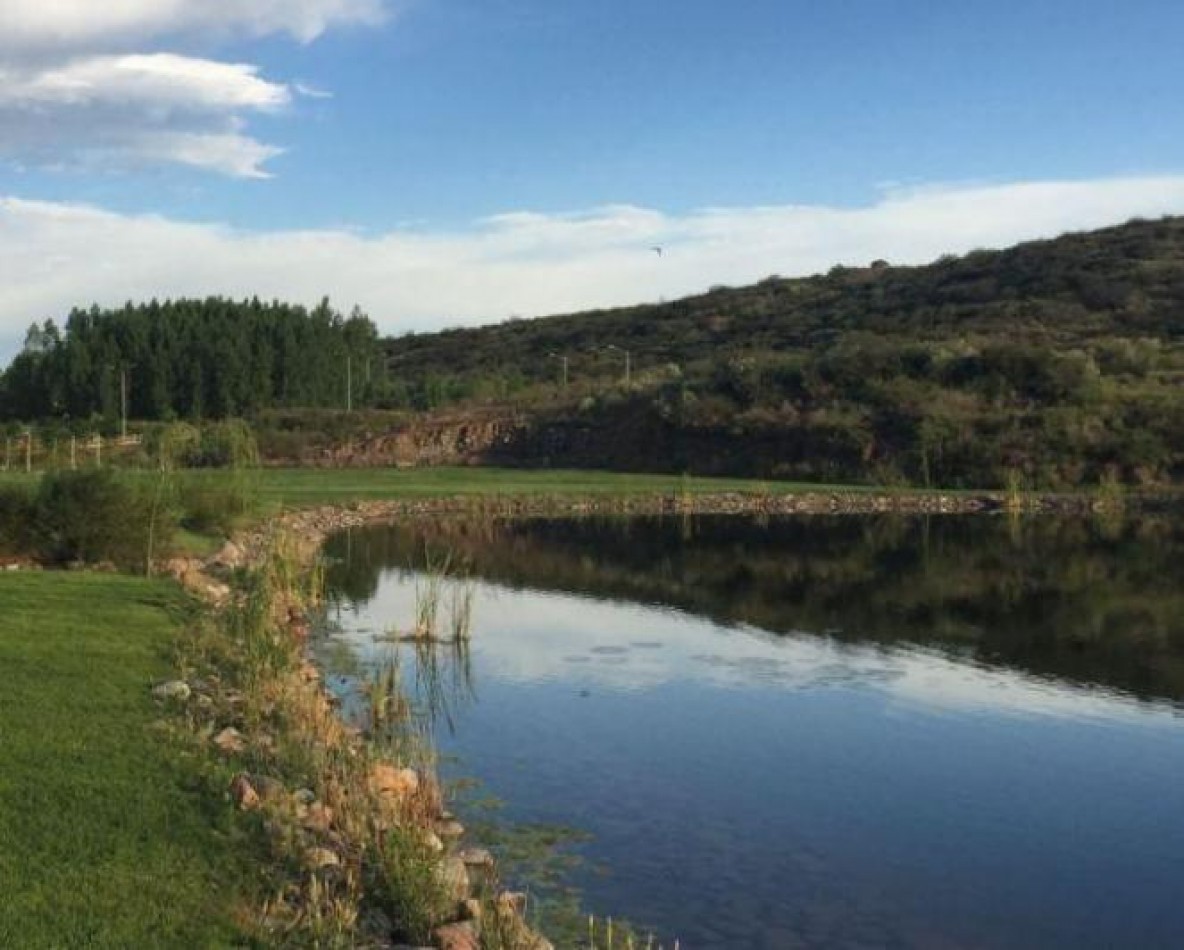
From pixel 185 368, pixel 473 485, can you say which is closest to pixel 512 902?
pixel 473 485

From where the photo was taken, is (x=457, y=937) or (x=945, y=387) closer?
(x=457, y=937)

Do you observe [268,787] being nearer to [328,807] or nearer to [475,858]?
[328,807]

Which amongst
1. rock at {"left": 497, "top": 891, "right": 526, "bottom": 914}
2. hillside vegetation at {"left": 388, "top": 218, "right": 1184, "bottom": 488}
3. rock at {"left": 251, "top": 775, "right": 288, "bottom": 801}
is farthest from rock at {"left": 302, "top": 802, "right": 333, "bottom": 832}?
hillside vegetation at {"left": 388, "top": 218, "right": 1184, "bottom": 488}

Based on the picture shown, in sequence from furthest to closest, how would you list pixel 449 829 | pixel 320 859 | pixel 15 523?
pixel 15 523, pixel 449 829, pixel 320 859

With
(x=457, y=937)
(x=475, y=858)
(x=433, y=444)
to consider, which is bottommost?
(x=475, y=858)

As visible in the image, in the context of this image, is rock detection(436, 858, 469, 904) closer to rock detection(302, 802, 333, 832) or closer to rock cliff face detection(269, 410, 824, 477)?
rock detection(302, 802, 333, 832)

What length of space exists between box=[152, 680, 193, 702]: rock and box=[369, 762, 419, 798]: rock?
2.34 metres

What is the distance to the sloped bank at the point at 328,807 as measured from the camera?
797cm

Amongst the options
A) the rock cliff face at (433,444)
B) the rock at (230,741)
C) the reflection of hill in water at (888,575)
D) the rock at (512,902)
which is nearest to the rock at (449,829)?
the rock at (512,902)

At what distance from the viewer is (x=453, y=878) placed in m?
8.89

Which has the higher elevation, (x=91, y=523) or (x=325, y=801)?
(x=91, y=523)

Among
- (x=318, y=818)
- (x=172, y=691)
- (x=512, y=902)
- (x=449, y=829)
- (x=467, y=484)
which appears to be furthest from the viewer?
(x=467, y=484)

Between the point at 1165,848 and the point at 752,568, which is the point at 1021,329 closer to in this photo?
the point at 752,568

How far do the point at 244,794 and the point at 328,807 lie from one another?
616mm
